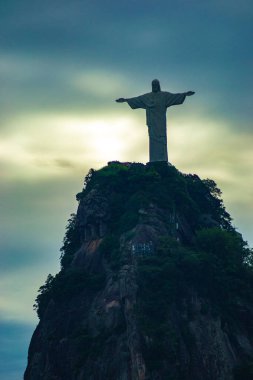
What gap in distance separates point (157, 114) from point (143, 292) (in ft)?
67.0

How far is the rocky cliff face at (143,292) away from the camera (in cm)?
5581

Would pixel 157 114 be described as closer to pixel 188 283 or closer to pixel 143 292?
pixel 188 283

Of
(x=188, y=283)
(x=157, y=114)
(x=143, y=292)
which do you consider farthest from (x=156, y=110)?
(x=143, y=292)

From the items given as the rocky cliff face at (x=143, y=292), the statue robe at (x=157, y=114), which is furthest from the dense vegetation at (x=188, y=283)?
the statue robe at (x=157, y=114)

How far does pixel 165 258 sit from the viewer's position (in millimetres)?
60969

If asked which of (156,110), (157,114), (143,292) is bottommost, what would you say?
(143,292)

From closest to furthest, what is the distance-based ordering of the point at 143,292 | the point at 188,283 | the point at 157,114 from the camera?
1. the point at 143,292
2. the point at 188,283
3. the point at 157,114

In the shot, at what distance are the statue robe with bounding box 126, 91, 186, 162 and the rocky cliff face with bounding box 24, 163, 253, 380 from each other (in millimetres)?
1910

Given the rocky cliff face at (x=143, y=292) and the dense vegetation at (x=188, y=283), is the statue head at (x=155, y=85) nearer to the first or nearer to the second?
the rocky cliff face at (x=143, y=292)

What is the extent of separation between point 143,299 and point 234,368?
8.32 m

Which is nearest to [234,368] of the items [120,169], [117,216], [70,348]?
[70,348]

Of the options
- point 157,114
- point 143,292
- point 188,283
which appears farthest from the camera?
point 157,114

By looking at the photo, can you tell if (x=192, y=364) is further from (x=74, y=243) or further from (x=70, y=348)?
(x=74, y=243)

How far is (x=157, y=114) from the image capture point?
72250 millimetres
